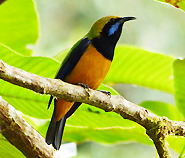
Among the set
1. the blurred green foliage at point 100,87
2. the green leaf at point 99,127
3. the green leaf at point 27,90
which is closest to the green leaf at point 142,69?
the blurred green foliage at point 100,87

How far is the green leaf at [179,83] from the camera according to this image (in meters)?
2.24

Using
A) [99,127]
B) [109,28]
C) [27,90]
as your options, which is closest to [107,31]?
[109,28]

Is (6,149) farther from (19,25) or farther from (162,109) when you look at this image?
(162,109)

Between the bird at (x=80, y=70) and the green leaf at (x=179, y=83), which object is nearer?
the green leaf at (x=179, y=83)

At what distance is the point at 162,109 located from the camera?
9.92 ft

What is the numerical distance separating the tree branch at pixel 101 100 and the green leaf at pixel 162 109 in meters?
0.67

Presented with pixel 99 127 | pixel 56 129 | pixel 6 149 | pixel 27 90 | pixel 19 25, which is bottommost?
pixel 56 129

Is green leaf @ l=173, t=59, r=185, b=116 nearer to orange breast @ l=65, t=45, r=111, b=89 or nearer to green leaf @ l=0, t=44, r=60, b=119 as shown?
orange breast @ l=65, t=45, r=111, b=89

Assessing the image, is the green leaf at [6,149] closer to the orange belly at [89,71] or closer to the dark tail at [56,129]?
the dark tail at [56,129]

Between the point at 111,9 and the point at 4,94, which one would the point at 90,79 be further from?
the point at 111,9

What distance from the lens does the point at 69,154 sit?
2799 mm

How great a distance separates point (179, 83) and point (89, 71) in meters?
0.74

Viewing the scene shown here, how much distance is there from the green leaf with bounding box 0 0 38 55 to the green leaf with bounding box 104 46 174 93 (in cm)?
71

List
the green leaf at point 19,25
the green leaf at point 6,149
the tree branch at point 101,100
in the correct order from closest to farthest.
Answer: the tree branch at point 101,100 → the green leaf at point 6,149 → the green leaf at point 19,25
